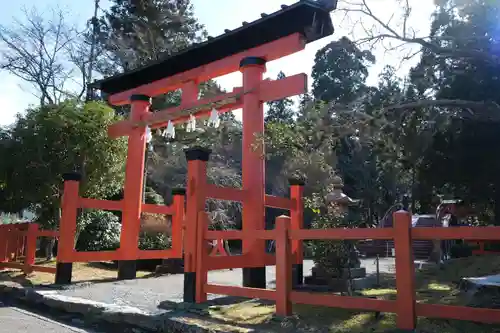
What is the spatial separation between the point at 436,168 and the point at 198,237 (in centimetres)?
1179

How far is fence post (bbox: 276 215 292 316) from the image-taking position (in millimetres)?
4793

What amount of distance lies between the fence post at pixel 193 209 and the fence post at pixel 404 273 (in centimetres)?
291

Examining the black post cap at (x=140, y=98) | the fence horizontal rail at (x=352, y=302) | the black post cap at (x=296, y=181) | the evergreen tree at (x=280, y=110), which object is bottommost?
the fence horizontal rail at (x=352, y=302)

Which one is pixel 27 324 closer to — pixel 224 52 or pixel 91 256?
pixel 91 256

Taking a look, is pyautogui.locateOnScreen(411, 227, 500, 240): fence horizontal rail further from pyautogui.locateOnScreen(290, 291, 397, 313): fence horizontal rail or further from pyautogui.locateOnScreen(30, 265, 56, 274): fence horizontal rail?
pyautogui.locateOnScreen(30, 265, 56, 274): fence horizontal rail

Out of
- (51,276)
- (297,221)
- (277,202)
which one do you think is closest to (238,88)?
(277,202)

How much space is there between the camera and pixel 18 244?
11156mm

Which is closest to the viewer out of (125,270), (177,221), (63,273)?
(63,273)

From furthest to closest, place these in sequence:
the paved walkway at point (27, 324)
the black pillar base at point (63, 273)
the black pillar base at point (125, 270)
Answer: the black pillar base at point (125, 270)
the black pillar base at point (63, 273)
the paved walkway at point (27, 324)

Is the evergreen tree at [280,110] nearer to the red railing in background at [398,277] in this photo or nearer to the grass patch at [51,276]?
the grass patch at [51,276]

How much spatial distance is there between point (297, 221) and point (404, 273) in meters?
3.98

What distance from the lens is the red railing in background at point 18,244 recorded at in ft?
32.5

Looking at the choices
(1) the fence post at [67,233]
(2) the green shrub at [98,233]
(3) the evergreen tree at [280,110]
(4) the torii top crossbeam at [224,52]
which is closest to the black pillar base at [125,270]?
(1) the fence post at [67,233]

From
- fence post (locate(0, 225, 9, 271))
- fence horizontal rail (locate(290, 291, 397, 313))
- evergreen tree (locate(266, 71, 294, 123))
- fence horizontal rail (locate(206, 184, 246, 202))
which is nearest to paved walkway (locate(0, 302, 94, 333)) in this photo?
fence horizontal rail (locate(206, 184, 246, 202))
